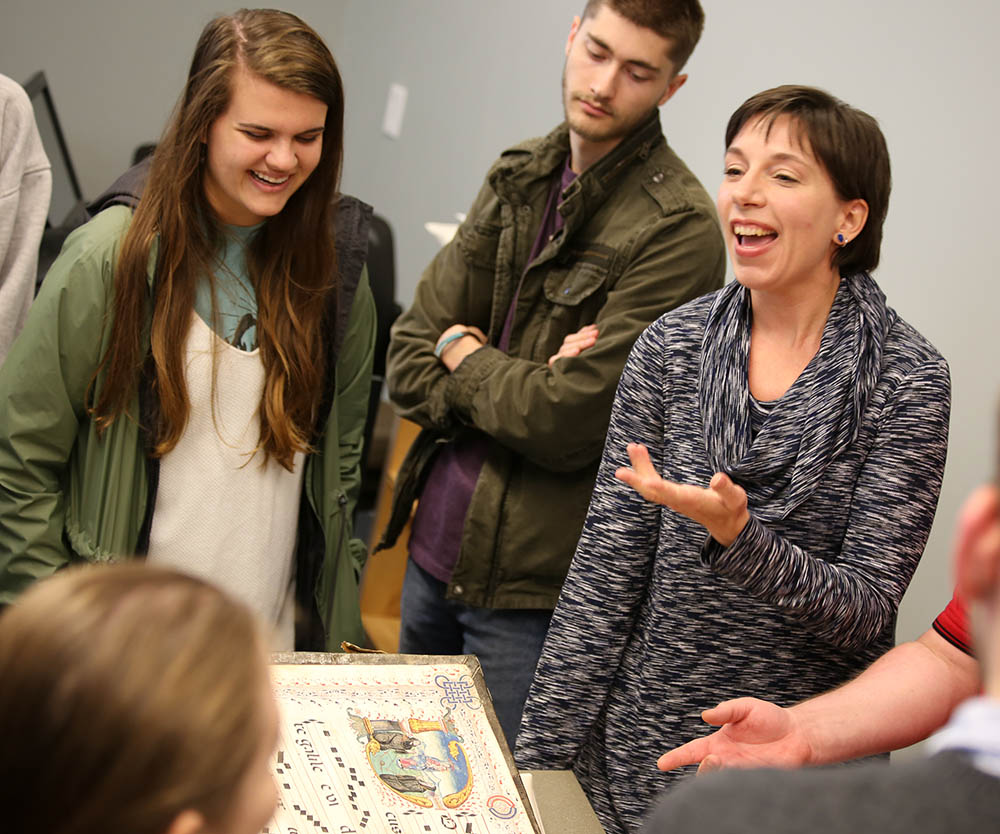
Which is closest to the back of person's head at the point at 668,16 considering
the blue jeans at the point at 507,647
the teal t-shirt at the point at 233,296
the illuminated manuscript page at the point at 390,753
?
the teal t-shirt at the point at 233,296

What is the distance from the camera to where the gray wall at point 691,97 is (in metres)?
1.98

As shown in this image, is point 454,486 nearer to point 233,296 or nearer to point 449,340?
point 449,340

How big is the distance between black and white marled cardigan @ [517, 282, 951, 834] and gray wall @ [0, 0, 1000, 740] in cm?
58

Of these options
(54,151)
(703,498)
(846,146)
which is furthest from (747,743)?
(54,151)

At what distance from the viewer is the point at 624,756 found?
156 centimetres

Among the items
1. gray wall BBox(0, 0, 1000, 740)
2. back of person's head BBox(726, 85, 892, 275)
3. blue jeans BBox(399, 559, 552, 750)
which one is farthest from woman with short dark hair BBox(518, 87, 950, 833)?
gray wall BBox(0, 0, 1000, 740)

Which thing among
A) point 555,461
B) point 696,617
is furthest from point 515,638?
point 696,617

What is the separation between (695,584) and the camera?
151 centimetres

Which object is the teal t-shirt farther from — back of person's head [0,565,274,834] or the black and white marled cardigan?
back of person's head [0,565,274,834]

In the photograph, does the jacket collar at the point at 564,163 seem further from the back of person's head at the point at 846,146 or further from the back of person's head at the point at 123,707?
the back of person's head at the point at 123,707

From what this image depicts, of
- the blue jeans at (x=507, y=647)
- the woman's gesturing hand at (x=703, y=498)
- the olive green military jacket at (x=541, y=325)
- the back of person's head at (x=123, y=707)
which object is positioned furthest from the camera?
the blue jeans at (x=507, y=647)

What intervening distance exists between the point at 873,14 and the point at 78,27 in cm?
388

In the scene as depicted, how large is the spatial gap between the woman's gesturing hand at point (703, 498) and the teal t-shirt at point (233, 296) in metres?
0.75

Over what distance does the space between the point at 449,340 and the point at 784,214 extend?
803mm
